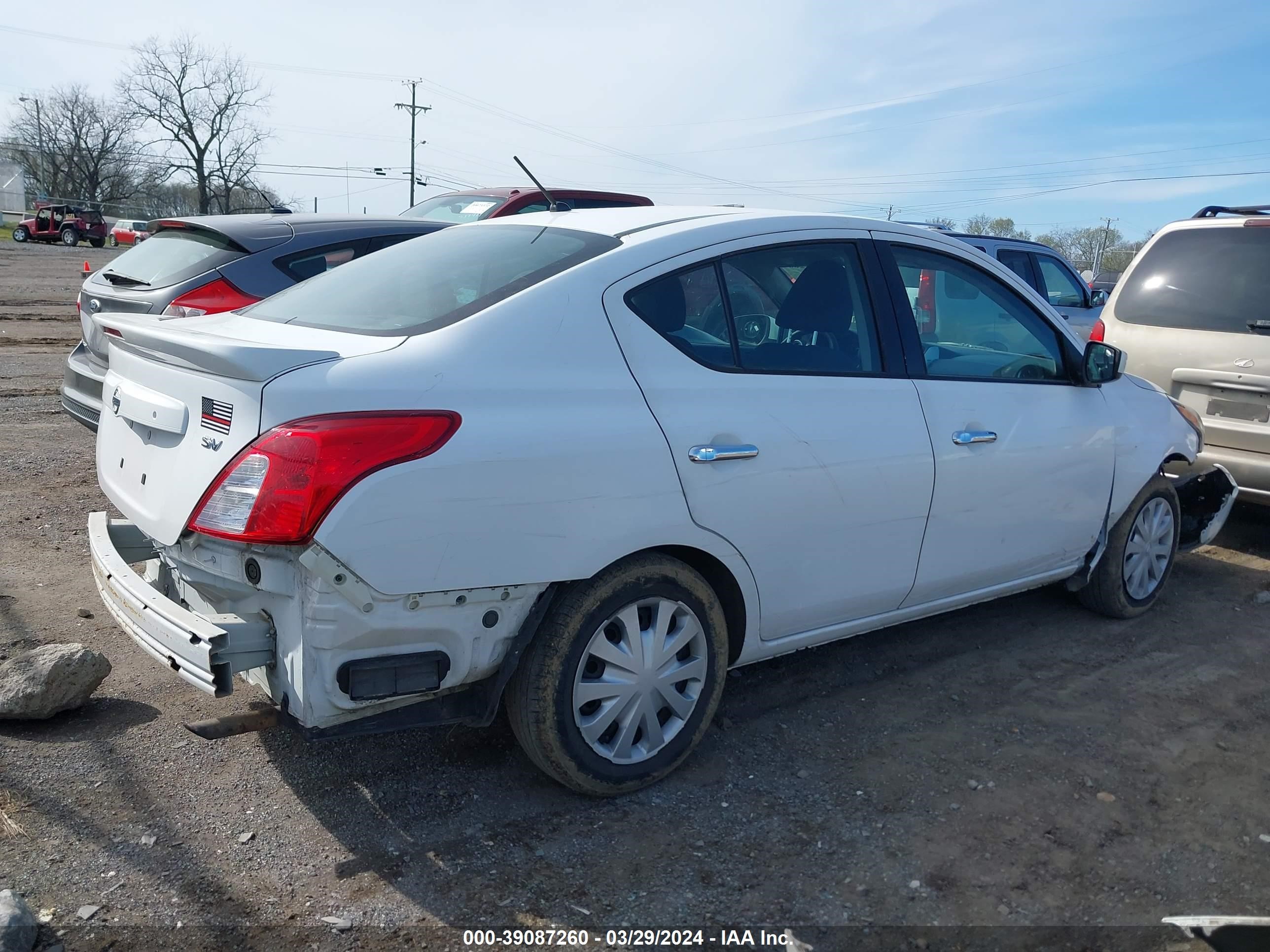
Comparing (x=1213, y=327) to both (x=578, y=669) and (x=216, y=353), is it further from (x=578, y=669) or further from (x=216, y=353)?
(x=216, y=353)

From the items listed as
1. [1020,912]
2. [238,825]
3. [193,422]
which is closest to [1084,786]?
[1020,912]

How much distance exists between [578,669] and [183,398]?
1341 mm

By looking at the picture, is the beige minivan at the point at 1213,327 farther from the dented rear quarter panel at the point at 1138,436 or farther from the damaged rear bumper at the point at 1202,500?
the dented rear quarter panel at the point at 1138,436

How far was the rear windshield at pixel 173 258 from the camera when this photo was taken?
5.97 meters

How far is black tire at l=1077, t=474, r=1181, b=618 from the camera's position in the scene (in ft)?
16.0

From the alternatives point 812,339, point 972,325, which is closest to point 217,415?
point 812,339

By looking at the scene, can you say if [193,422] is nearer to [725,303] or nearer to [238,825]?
[238,825]

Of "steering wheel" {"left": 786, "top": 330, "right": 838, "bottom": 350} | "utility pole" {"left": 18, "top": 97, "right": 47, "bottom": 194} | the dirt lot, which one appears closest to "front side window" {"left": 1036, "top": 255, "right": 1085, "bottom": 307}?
the dirt lot

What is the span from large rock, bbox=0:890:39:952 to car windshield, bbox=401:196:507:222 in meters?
6.93

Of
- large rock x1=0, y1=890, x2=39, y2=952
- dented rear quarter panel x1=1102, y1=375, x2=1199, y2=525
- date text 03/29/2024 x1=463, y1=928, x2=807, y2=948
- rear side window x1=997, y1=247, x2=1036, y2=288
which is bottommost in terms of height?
date text 03/29/2024 x1=463, y1=928, x2=807, y2=948

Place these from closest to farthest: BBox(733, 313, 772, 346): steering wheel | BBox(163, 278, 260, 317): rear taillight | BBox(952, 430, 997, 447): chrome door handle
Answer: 1. BBox(733, 313, 772, 346): steering wheel
2. BBox(952, 430, 997, 447): chrome door handle
3. BBox(163, 278, 260, 317): rear taillight

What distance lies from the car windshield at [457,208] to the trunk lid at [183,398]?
18.6 feet

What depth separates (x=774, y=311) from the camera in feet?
11.8

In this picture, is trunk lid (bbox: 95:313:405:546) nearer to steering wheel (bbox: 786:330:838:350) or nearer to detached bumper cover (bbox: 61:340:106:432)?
steering wheel (bbox: 786:330:838:350)
